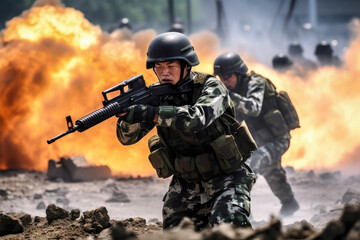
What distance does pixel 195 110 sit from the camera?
3926mm

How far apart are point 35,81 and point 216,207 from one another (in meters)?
7.47

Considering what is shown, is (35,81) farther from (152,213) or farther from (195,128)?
(195,128)

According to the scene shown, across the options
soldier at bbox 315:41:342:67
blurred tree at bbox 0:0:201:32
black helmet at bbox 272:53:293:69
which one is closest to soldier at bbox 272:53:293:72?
black helmet at bbox 272:53:293:69

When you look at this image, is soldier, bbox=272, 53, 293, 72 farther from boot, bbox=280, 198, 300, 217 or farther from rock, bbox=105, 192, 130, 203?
boot, bbox=280, 198, 300, 217

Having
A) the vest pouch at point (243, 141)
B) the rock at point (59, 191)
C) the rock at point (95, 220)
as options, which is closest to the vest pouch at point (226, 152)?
the vest pouch at point (243, 141)

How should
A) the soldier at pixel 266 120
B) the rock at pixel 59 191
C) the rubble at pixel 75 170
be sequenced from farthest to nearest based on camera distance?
1. the rubble at pixel 75 170
2. the rock at pixel 59 191
3. the soldier at pixel 266 120

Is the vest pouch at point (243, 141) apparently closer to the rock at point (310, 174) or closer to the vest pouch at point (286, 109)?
the vest pouch at point (286, 109)

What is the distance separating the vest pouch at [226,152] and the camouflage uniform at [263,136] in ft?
9.24

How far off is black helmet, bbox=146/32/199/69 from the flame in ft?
18.9

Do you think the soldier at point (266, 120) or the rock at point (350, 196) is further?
the rock at point (350, 196)

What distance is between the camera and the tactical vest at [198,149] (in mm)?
4191

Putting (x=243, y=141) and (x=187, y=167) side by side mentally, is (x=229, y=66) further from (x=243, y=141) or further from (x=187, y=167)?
(x=187, y=167)

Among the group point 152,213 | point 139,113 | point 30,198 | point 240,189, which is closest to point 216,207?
point 240,189

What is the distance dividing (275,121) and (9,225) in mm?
3418
